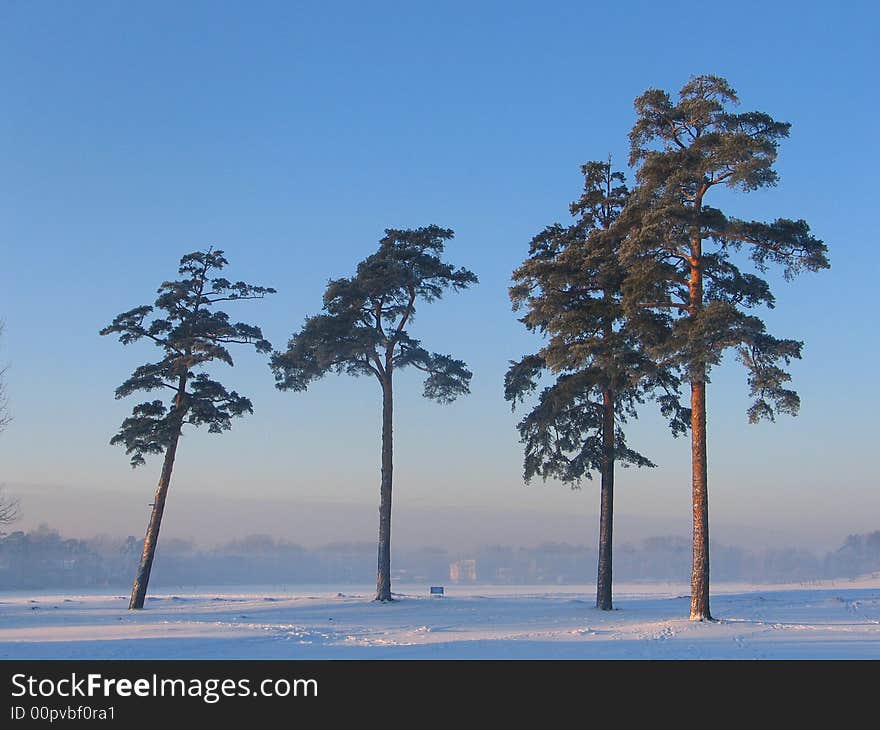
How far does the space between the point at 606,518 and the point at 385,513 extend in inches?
395

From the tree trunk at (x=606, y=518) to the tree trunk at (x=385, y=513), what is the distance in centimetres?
952

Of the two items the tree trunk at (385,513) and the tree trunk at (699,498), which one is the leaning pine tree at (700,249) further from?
the tree trunk at (385,513)

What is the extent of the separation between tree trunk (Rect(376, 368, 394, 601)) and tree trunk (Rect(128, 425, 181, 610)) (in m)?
9.47

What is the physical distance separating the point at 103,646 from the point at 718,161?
23.6 meters

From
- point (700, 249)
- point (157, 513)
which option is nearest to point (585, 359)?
point (700, 249)

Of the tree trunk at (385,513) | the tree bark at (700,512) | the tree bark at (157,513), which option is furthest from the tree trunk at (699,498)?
the tree bark at (157,513)

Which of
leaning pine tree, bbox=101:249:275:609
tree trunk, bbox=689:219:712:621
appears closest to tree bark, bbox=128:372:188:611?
leaning pine tree, bbox=101:249:275:609

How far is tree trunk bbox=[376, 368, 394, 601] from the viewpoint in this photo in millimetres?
36344

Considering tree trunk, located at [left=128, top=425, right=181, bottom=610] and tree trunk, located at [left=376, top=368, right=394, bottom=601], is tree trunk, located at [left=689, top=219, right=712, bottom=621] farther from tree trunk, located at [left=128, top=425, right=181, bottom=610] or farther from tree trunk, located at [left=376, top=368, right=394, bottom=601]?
tree trunk, located at [left=128, top=425, right=181, bottom=610]

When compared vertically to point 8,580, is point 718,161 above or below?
above
